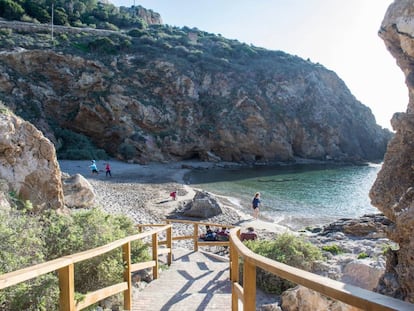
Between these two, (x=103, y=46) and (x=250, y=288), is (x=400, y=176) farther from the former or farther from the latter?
(x=103, y=46)

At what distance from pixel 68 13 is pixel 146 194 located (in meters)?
52.2

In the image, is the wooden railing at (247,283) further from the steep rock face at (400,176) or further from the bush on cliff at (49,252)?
the steep rock face at (400,176)

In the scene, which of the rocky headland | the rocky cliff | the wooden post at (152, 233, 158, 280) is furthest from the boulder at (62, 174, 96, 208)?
the rocky cliff

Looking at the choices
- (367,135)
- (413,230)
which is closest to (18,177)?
(413,230)

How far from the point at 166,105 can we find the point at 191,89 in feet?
17.6

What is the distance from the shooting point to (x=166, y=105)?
47406mm

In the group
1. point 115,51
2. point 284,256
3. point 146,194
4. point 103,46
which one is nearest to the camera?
point 284,256

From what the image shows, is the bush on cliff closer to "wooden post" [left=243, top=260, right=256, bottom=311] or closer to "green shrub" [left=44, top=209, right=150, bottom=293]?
"green shrub" [left=44, top=209, right=150, bottom=293]

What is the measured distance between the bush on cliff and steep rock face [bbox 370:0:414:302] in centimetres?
335

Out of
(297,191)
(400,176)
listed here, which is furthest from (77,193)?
A: (297,191)

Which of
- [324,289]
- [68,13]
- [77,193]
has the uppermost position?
[68,13]

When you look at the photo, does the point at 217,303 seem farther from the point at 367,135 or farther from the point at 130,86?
the point at 367,135

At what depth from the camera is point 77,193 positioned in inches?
575

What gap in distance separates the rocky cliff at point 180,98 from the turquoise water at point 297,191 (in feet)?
32.2
